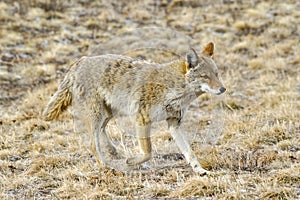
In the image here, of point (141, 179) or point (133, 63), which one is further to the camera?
point (133, 63)

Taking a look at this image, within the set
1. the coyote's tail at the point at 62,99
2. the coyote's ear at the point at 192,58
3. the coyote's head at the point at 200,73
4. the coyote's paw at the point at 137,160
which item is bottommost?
the coyote's paw at the point at 137,160

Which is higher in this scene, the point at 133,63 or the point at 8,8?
the point at 133,63

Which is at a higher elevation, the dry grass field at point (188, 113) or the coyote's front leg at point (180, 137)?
the coyote's front leg at point (180, 137)

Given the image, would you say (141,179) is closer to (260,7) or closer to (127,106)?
(127,106)

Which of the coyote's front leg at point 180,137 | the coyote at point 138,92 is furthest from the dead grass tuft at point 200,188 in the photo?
the coyote's front leg at point 180,137

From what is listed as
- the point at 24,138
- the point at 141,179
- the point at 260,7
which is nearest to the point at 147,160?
the point at 141,179

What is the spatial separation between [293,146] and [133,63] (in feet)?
7.92

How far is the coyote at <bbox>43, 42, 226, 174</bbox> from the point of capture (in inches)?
252

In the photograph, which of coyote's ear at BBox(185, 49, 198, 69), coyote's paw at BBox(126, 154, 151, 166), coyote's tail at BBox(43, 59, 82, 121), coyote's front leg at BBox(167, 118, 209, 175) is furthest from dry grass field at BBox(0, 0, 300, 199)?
coyote's ear at BBox(185, 49, 198, 69)

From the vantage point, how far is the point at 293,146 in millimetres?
7312

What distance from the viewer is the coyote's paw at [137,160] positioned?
6574 mm

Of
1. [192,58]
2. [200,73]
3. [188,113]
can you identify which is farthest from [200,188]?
[188,113]

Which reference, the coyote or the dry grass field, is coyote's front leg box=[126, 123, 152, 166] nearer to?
the coyote

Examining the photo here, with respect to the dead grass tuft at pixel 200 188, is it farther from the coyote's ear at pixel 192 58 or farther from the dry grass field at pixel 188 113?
the coyote's ear at pixel 192 58
